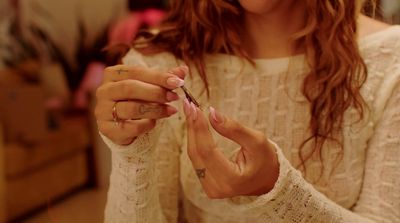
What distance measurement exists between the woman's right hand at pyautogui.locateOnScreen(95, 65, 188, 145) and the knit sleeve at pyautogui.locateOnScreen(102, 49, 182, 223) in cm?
2

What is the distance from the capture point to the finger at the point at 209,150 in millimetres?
463

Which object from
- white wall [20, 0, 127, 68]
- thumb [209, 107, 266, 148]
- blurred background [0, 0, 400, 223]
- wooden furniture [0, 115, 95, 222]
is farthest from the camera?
wooden furniture [0, 115, 95, 222]

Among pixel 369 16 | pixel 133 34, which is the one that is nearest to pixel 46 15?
pixel 133 34

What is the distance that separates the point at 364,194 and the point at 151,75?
308 millimetres

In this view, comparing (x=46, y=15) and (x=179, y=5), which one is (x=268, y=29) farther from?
(x=46, y=15)

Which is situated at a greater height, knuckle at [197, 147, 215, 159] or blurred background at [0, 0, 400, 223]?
knuckle at [197, 147, 215, 159]

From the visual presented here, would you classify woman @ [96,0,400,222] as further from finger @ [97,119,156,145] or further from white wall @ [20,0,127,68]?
white wall @ [20,0,127,68]

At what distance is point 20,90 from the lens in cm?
203

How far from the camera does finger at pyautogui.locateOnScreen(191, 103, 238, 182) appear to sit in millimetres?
463

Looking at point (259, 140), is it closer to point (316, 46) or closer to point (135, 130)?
point (135, 130)

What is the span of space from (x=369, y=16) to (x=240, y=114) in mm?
183

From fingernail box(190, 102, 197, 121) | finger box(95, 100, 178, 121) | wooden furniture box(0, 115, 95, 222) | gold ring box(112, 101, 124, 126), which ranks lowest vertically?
wooden furniture box(0, 115, 95, 222)

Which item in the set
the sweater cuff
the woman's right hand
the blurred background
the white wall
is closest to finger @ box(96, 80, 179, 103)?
the woman's right hand

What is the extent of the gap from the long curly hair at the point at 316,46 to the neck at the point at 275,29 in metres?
0.01
